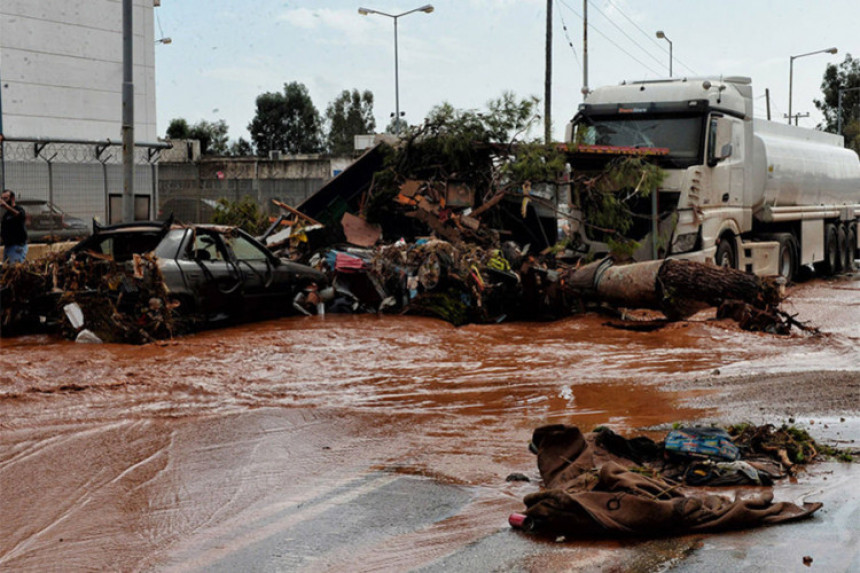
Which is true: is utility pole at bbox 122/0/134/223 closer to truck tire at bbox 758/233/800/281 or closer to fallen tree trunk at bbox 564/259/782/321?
fallen tree trunk at bbox 564/259/782/321

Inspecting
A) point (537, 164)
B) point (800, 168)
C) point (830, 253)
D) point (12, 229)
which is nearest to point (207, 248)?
point (12, 229)

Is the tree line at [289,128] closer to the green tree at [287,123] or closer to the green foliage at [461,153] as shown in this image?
the green tree at [287,123]

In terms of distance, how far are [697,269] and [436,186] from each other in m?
5.22

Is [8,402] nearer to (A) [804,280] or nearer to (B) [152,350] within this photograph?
(B) [152,350]

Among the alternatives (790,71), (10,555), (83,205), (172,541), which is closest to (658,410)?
(172,541)

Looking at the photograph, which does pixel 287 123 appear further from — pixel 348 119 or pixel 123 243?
pixel 123 243

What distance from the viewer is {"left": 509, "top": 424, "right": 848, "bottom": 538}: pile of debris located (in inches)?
197

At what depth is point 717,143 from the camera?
17.6 meters

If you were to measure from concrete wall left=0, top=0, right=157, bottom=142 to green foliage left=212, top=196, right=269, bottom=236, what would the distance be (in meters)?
17.0

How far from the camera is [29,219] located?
2452cm

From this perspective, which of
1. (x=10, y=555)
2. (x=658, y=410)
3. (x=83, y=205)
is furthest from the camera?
(x=83, y=205)

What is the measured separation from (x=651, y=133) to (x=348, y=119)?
6286 cm

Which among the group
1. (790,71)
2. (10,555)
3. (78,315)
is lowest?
(10,555)

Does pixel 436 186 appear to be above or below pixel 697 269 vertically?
above
